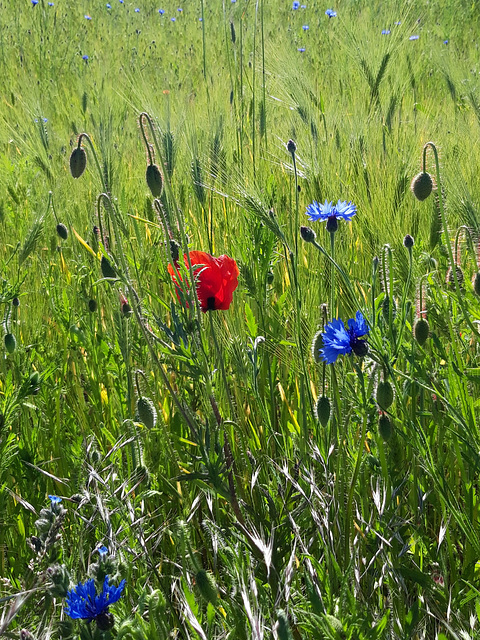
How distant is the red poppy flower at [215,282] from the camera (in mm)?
1070

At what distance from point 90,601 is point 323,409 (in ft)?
1.39

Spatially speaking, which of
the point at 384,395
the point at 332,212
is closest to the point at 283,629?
the point at 384,395

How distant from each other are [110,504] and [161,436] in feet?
0.54

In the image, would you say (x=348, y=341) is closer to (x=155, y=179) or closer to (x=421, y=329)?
(x=421, y=329)

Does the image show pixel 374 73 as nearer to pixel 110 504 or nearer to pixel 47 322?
pixel 47 322

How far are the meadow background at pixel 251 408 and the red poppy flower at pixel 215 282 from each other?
3cm

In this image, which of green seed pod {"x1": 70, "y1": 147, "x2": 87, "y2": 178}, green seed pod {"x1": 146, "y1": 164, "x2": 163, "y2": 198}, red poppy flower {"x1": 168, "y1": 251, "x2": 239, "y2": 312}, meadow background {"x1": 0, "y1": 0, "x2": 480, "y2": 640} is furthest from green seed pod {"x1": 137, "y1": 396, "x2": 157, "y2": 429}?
green seed pod {"x1": 70, "y1": 147, "x2": 87, "y2": 178}

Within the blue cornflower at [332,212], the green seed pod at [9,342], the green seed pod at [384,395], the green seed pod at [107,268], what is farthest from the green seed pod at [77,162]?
the green seed pod at [384,395]

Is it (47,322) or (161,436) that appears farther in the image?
(47,322)

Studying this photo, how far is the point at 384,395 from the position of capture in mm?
832

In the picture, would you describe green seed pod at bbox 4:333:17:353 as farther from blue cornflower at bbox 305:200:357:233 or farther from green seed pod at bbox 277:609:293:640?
green seed pod at bbox 277:609:293:640

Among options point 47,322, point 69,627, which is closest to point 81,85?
point 47,322

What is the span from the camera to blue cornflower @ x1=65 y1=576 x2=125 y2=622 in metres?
0.61

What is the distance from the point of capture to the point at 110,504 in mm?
1025
